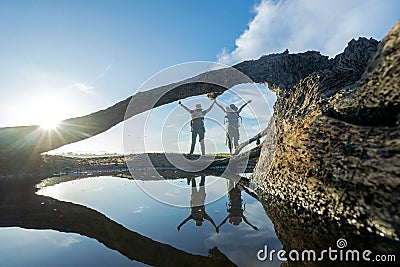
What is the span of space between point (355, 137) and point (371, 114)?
1.01ft

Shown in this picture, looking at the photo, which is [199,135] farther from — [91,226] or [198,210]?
→ [91,226]

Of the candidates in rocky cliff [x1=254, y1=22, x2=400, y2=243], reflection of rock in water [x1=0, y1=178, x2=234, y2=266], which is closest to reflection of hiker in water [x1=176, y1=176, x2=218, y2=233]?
reflection of rock in water [x1=0, y1=178, x2=234, y2=266]

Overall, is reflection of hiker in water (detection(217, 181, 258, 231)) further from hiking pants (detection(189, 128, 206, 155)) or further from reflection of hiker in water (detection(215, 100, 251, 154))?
reflection of hiker in water (detection(215, 100, 251, 154))

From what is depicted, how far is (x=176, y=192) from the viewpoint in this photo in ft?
16.1

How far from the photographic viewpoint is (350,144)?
255cm

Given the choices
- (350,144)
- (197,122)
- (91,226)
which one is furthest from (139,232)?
(197,122)

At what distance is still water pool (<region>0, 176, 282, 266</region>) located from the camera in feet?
6.54

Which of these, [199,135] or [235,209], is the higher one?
[199,135]

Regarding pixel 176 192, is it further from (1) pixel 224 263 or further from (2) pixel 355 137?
(2) pixel 355 137

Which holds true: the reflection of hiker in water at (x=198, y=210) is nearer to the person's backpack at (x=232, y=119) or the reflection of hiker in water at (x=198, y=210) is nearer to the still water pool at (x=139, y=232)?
the still water pool at (x=139, y=232)

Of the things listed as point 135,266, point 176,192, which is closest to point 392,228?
point 135,266

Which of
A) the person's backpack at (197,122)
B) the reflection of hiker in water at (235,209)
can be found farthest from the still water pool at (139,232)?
the person's backpack at (197,122)

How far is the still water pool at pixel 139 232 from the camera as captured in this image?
1994mm

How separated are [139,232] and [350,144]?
107 inches
